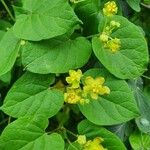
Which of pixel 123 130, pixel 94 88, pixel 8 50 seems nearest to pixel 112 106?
pixel 94 88

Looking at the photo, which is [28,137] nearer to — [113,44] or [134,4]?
[113,44]

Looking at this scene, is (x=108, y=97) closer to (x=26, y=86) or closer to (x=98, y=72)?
(x=98, y=72)

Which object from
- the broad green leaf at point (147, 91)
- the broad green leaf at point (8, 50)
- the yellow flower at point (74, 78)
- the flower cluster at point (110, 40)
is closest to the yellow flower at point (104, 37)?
the flower cluster at point (110, 40)

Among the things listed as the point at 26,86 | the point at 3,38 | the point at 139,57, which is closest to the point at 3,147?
the point at 26,86

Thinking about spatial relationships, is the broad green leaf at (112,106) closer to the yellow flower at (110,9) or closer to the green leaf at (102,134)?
the green leaf at (102,134)

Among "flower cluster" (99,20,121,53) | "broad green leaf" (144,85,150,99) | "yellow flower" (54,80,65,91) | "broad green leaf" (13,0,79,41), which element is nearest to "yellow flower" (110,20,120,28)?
"flower cluster" (99,20,121,53)

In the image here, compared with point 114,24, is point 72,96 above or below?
below
